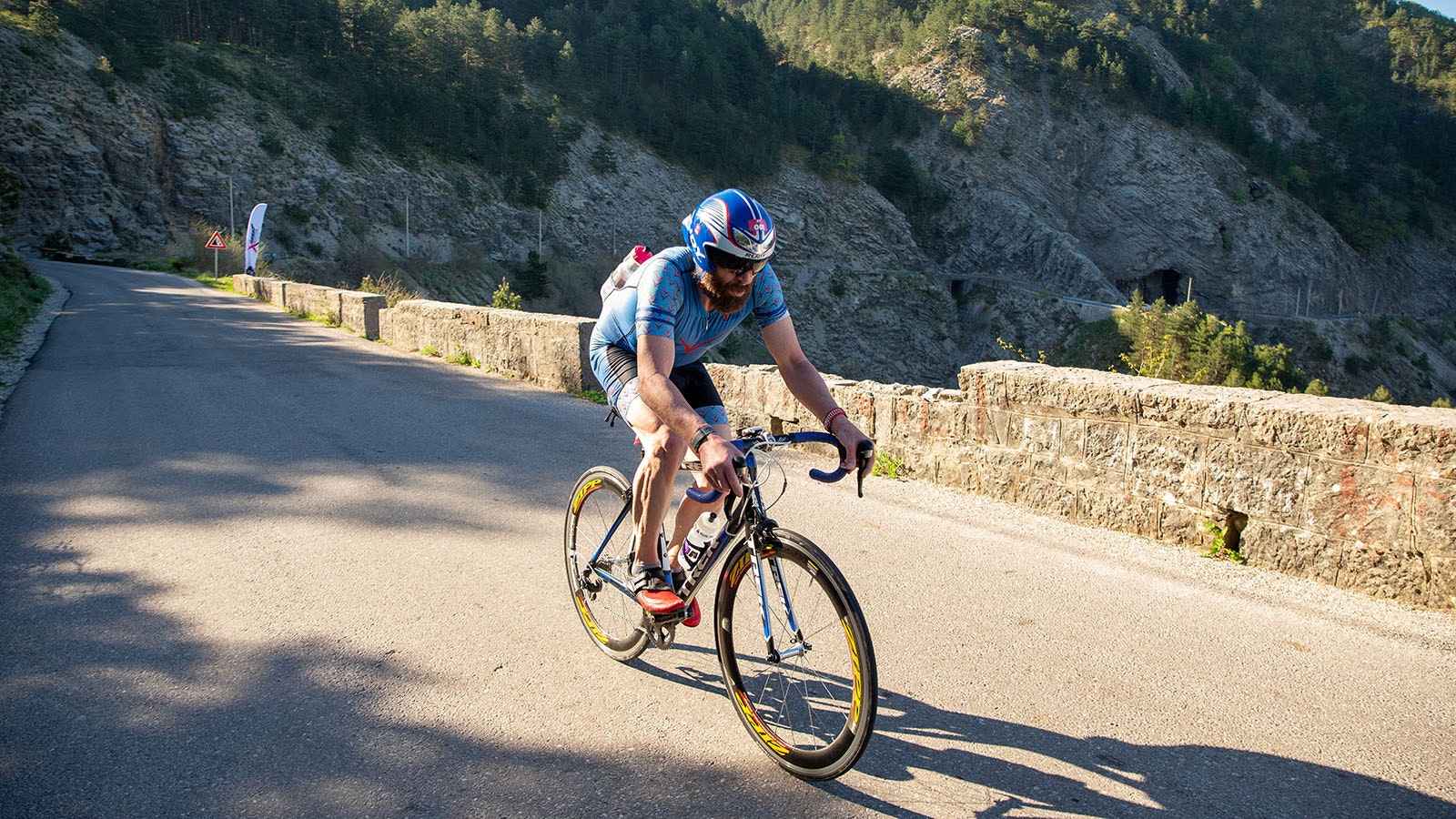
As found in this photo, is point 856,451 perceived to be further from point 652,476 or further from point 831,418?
point 652,476

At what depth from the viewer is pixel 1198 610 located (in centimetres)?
392

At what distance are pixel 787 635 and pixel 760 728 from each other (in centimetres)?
33

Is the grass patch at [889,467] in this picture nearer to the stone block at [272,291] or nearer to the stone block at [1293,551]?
the stone block at [1293,551]

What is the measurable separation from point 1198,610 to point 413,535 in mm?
3938

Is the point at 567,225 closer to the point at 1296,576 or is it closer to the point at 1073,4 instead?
the point at 1296,576

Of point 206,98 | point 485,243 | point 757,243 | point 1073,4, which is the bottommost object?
point 757,243

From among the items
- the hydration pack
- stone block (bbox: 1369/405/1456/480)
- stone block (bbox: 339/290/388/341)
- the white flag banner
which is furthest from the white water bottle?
the white flag banner

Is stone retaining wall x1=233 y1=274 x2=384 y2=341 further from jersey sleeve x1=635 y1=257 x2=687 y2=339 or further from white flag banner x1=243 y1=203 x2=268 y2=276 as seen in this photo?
jersey sleeve x1=635 y1=257 x2=687 y2=339

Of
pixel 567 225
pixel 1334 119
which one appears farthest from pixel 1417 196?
A: pixel 567 225

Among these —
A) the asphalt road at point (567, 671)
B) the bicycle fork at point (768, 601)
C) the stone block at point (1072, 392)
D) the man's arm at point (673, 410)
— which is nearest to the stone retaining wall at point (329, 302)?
the asphalt road at point (567, 671)

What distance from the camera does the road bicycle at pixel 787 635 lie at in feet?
8.19

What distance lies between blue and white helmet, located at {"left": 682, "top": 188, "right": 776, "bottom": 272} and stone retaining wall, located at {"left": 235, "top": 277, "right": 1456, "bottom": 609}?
10.1 ft

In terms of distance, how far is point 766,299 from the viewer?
3041 millimetres

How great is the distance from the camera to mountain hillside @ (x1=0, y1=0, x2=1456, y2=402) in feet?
145
